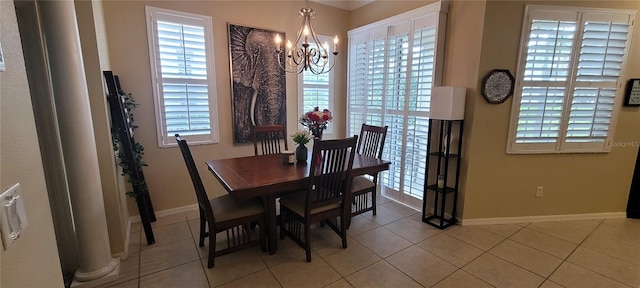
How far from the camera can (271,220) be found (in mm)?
2373

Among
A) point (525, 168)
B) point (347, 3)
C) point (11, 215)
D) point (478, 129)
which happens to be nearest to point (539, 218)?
point (525, 168)

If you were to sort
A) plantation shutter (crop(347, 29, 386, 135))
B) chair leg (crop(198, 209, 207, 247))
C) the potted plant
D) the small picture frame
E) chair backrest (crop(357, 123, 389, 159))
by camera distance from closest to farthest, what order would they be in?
chair leg (crop(198, 209, 207, 247)) → the potted plant → the small picture frame → chair backrest (crop(357, 123, 389, 159)) → plantation shutter (crop(347, 29, 386, 135))

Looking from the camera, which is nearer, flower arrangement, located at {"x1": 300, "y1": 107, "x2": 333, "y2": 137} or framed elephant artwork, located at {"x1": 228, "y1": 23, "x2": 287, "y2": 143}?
flower arrangement, located at {"x1": 300, "y1": 107, "x2": 333, "y2": 137}

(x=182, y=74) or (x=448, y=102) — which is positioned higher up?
(x=182, y=74)

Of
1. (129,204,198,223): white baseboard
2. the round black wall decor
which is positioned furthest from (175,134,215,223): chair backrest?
the round black wall decor

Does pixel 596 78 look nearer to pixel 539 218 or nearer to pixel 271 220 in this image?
pixel 539 218

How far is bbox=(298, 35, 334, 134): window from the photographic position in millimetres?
3900

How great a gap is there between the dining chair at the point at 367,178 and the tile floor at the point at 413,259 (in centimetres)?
34

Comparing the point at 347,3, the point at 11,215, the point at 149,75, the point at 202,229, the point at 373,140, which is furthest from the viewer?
the point at 347,3

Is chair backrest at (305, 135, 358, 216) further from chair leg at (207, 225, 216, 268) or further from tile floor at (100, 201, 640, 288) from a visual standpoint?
chair leg at (207, 225, 216, 268)

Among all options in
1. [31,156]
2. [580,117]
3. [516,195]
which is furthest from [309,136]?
[580,117]

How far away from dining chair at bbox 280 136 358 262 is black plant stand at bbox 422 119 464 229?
1165 mm

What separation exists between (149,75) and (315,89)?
2.10m

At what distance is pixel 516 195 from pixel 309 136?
2.40m
